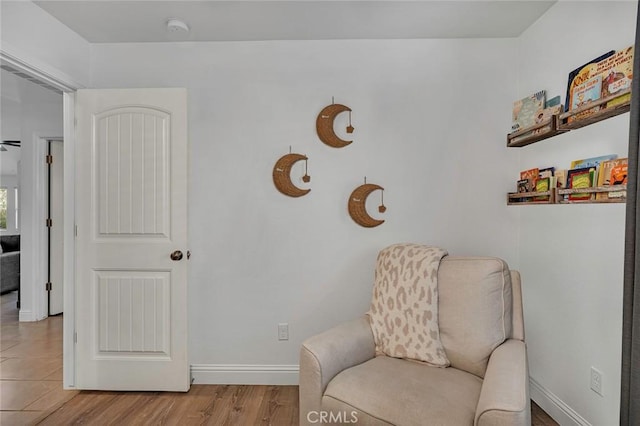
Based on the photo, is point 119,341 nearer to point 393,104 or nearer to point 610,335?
point 393,104

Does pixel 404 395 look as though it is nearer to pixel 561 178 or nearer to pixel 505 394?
pixel 505 394

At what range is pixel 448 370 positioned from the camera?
1.80m

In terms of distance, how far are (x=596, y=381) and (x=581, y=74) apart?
1532mm

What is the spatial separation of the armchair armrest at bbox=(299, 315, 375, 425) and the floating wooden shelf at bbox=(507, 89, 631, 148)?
1519mm

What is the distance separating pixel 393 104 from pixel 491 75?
27.6 inches

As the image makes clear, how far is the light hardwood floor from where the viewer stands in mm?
2164

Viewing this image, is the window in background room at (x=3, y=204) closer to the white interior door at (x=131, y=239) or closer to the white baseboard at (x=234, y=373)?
the white interior door at (x=131, y=239)

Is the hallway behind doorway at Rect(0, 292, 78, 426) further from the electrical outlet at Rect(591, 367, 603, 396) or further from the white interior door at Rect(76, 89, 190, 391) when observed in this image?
the electrical outlet at Rect(591, 367, 603, 396)

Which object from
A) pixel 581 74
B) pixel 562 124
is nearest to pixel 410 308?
pixel 562 124

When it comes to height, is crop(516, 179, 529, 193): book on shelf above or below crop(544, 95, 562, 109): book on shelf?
below

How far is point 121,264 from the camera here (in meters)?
2.50

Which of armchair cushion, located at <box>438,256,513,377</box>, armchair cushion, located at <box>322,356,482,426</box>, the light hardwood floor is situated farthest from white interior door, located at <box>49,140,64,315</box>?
armchair cushion, located at <box>438,256,513,377</box>

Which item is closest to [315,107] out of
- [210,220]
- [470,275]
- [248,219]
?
[248,219]

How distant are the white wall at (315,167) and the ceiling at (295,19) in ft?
0.34
